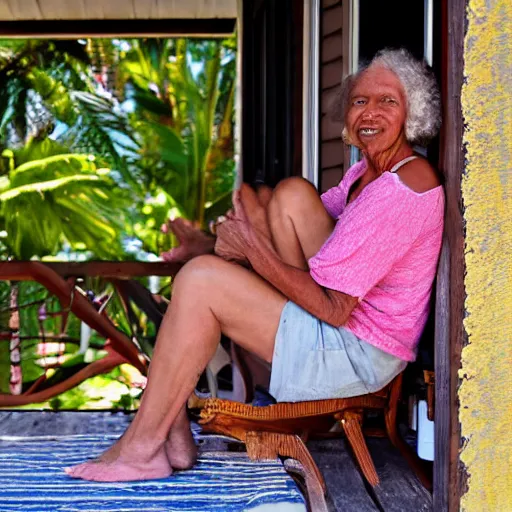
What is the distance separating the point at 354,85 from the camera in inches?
97.2

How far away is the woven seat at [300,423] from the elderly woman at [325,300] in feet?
0.25

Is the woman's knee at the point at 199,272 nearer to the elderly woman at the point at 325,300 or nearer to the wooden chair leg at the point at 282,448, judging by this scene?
the elderly woman at the point at 325,300

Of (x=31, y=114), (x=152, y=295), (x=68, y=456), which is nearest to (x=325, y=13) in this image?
(x=152, y=295)

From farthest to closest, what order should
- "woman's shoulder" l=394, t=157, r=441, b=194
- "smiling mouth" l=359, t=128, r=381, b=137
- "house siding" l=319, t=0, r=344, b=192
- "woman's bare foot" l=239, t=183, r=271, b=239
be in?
"house siding" l=319, t=0, r=344, b=192, "woman's bare foot" l=239, t=183, r=271, b=239, "smiling mouth" l=359, t=128, r=381, b=137, "woman's shoulder" l=394, t=157, r=441, b=194

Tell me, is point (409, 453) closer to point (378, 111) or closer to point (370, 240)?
point (370, 240)

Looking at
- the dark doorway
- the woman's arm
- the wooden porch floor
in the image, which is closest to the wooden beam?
the dark doorway

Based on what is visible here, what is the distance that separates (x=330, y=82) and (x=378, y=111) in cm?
142

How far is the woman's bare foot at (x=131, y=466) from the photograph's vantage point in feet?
7.65

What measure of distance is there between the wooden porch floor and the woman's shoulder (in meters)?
0.99

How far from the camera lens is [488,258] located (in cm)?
196

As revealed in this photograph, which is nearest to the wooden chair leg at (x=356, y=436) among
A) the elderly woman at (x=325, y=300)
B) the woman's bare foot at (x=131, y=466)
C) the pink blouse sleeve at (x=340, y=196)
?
the elderly woman at (x=325, y=300)

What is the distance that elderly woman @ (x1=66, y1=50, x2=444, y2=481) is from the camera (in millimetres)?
2186

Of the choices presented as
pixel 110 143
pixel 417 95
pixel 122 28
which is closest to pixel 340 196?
pixel 417 95

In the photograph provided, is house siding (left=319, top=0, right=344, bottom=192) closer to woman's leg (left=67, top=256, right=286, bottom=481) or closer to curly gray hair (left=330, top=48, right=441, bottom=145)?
curly gray hair (left=330, top=48, right=441, bottom=145)
